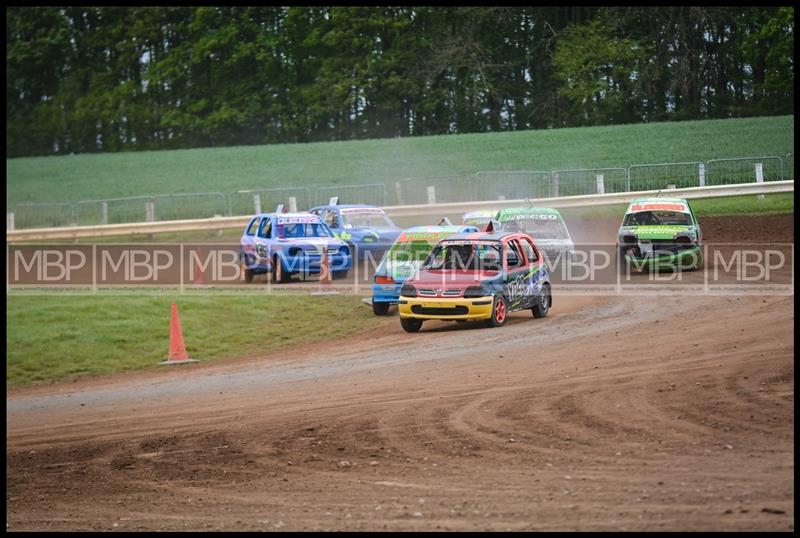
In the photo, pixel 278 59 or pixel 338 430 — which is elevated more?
pixel 278 59

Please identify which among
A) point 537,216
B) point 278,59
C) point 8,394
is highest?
point 278,59

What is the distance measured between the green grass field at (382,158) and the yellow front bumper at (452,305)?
867 inches

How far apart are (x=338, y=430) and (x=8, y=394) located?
Result: 7.35 m

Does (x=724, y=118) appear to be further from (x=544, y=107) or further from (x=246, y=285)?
(x=246, y=285)

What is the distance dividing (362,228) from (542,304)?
31.5ft

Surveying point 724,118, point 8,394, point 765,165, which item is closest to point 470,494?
point 8,394

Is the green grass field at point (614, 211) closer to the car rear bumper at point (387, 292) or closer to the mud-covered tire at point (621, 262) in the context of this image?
the mud-covered tire at point (621, 262)

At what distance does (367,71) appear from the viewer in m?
56.8

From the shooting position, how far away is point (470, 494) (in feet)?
30.1

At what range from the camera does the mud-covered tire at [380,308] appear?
71.3 feet

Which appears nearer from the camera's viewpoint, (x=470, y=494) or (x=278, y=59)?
(x=470, y=494)

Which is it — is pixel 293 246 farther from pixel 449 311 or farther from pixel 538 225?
pixel 449 311

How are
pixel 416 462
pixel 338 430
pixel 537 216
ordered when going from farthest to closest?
pixel 537 216 < pixel 338 430 < pixel 416 462

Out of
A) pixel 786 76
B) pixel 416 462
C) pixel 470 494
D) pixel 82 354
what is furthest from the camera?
pixel 786 76
